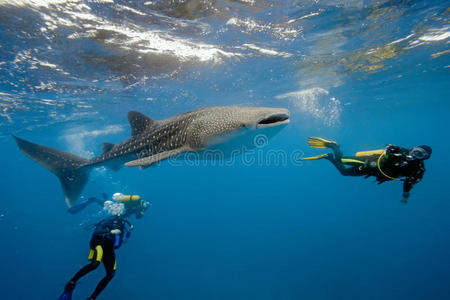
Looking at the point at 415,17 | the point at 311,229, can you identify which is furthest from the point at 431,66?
the point at 311,229

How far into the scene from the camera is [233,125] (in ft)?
10.2

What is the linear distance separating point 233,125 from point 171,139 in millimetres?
1492

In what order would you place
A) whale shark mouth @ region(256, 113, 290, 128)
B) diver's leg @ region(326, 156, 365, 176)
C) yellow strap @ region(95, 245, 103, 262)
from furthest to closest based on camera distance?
diver's leg @ region(326, 156, 365, 176), yellow strap @ region(95, 245, 103, 262), whale shark mouth @ region(256, 113, 290, 128)

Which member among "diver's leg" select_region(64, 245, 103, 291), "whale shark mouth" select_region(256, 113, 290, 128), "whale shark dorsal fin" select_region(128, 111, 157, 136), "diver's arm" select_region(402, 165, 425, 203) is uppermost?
"whale shark dorsal fin" select_region(128, 111, 157, 136)

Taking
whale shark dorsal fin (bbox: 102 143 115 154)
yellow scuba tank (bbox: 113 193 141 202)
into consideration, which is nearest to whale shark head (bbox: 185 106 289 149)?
whale shark dorsal fin (bbox: 102 143 115 154)

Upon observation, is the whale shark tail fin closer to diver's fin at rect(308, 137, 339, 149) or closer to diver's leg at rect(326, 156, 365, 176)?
diver's fin at rect(308, 137, 339, 149)

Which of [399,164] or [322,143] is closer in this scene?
[399,164]

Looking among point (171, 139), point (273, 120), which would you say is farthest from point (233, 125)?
point (171, 139)

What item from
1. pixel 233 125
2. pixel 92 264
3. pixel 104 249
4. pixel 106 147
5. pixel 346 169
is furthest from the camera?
pixel 346 169

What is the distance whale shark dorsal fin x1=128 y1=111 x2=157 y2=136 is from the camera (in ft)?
15.8

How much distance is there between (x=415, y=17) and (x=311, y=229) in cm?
3743

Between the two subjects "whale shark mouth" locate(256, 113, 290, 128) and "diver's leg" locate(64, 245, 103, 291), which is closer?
"whale shark mouth" locate(256, 113, 290, 128)

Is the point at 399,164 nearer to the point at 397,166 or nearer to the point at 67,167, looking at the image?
the point at 397,166

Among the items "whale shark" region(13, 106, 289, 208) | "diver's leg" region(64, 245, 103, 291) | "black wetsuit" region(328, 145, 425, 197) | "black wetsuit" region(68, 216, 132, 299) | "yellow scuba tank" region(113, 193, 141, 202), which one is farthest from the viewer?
"yellow scuba tank" region(113, 193, 141, 202)
